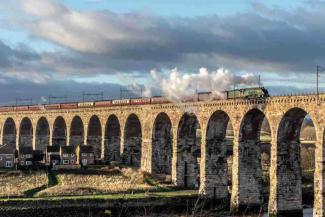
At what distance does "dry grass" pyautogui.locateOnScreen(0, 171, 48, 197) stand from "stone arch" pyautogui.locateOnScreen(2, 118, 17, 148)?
38.7 metres

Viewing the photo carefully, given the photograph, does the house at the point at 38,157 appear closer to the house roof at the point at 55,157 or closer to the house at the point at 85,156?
the house roof at the point at 55,157

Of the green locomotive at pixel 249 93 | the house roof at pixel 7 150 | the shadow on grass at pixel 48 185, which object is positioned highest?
the green locomotive at pixel 249 93

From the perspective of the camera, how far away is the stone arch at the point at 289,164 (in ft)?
172

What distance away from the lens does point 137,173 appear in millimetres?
72062

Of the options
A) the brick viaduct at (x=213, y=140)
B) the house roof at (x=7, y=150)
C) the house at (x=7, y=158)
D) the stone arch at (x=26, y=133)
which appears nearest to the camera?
the brick viaduct at (x=213, y=140)

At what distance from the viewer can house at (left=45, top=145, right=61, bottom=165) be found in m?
79.8

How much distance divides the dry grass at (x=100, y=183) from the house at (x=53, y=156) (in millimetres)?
6771

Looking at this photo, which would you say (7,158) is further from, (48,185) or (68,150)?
(48,185)

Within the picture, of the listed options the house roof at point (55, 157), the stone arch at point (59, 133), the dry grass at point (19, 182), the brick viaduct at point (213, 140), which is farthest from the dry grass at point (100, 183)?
the stone arch at point (59, 133)

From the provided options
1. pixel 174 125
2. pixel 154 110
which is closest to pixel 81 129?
pixel 154 110

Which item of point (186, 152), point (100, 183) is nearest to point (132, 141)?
point (100, 183)

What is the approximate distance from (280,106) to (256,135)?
20.2ft

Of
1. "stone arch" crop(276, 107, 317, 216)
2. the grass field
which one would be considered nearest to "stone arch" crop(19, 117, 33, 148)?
the grass field

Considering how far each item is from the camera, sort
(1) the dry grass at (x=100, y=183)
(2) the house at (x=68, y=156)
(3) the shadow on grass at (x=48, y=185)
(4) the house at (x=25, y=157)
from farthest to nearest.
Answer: (2) the house at (x=68, y=156), (4) the house at (x=25, y=157), (1) the dry grass at (x=100, y=183), (3) the shadow on grass at (x=48, y=185)
